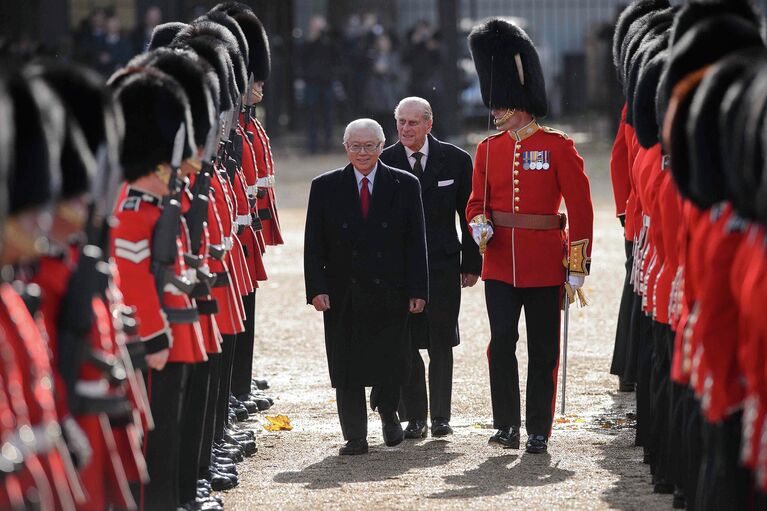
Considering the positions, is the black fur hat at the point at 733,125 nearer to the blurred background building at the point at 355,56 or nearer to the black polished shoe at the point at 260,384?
the black polished shoe at the point at 260,384

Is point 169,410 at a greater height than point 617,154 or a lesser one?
lesser

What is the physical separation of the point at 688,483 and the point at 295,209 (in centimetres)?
1076

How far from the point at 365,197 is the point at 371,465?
3.55ft

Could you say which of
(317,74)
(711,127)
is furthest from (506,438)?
(317,74)

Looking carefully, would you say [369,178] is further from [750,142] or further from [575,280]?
[750,142]

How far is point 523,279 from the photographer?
6.78 meters

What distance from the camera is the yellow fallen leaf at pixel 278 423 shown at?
7.29 metres

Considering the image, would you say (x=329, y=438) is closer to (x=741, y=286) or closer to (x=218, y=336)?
(x=218, y=336)

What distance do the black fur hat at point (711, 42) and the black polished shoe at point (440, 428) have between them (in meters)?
2.61

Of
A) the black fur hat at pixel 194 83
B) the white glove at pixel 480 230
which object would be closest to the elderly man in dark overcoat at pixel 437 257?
the white glove at pixel 480 230

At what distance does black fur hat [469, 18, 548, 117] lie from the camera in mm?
6953

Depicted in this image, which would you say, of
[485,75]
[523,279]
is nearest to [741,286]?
[523,279]

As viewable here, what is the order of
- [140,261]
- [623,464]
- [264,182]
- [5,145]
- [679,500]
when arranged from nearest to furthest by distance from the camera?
1. [5,145]
2. [140,261]
3. [679,500]
4. [623,464]
5. [264,182]

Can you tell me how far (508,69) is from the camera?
6988 mm
